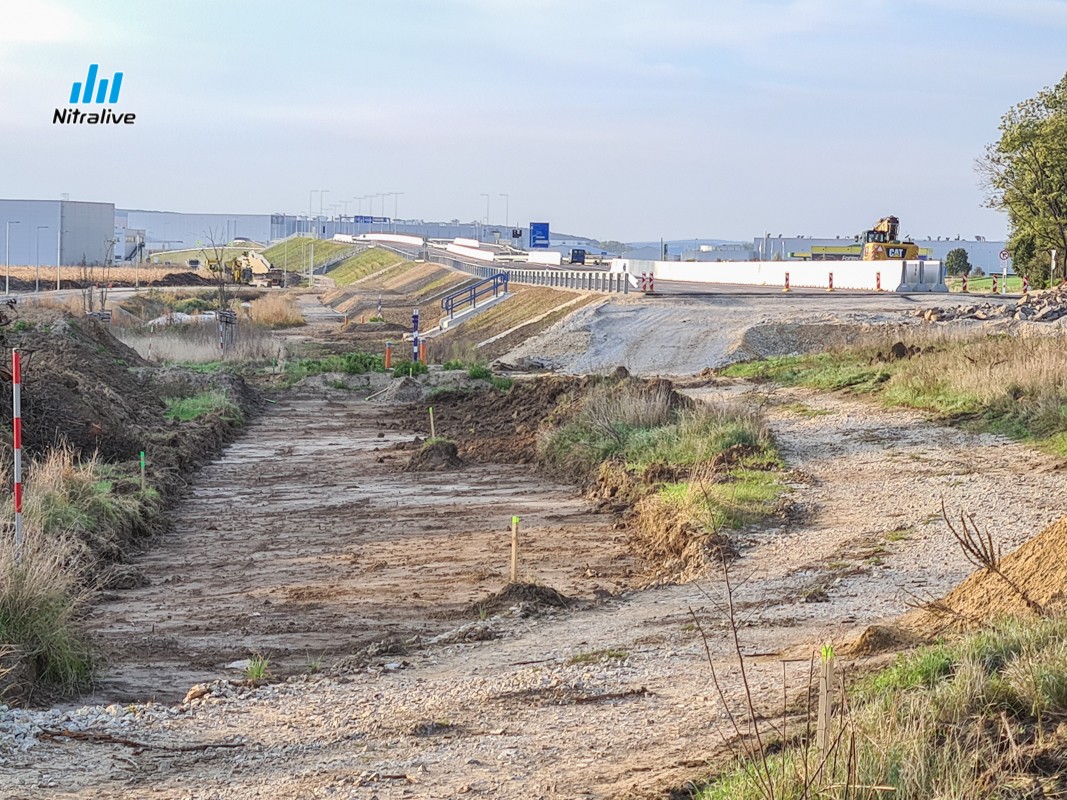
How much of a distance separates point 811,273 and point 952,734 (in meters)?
57.0

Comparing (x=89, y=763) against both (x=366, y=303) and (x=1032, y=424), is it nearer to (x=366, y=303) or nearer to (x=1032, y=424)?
(x=1032, y=424)

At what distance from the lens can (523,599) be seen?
11.8 meters

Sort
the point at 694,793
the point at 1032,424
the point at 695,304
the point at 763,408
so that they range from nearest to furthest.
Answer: the point at 694,793
the point at 1032,424
the point at 763,408
the point at 695,304

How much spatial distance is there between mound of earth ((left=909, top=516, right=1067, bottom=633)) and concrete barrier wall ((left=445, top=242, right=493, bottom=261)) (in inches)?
3649

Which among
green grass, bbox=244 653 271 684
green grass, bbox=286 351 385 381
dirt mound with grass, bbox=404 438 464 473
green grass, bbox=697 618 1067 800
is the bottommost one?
dirt mound with grass, bbox=404 438 464 473

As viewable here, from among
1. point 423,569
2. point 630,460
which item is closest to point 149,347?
point 630,460

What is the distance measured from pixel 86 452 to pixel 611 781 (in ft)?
49.1

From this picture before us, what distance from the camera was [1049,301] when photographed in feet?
128

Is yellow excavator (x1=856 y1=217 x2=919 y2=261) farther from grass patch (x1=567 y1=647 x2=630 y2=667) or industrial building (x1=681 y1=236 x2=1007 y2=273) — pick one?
grass patch (x1=567 y1=647 x2=630 y2=667)

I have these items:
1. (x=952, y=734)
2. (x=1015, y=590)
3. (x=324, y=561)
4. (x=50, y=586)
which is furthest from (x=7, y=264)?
(x=952, y=734)

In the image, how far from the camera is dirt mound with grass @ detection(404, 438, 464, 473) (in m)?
21.9

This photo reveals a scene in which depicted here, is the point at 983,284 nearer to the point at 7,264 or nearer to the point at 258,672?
the point at 7,264

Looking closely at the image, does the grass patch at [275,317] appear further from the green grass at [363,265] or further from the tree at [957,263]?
the green grass at [363,265]

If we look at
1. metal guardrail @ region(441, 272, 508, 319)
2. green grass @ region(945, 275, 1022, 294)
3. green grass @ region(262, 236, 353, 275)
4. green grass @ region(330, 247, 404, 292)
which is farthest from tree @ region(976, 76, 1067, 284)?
green grass @ region(262, 236, 353, 275)
